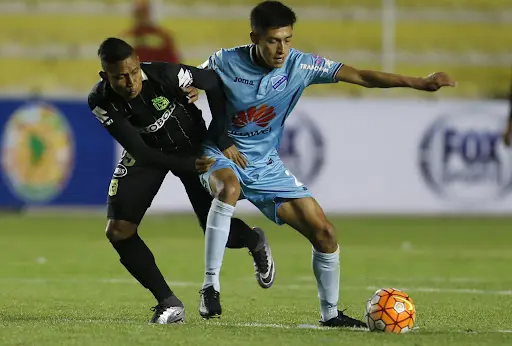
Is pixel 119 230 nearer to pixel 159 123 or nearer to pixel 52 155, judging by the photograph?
pixel 159 123

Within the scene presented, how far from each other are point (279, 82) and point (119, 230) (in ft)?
4.35

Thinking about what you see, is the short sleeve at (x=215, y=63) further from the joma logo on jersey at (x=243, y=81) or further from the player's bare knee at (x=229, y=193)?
the player's bare knee at (x=229, y=193)

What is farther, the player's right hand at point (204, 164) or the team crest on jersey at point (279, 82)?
the team crest on jersey at point (279, 82)

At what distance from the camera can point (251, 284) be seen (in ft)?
31.0

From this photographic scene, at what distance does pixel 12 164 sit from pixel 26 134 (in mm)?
457

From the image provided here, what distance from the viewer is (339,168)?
53.5 feet

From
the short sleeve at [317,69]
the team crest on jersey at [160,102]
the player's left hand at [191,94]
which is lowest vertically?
the team crest on jersey at [160,102]

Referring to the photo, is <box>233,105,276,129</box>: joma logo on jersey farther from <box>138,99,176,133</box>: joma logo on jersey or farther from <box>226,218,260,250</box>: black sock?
<box>226,218,260,250</box>: black sock

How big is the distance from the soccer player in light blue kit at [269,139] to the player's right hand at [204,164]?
0.13 feet

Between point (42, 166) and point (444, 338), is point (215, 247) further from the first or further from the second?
point (42, 166)

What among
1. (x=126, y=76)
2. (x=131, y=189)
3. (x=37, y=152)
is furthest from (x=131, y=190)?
(x=37, y=152)

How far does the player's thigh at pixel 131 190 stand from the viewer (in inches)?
271

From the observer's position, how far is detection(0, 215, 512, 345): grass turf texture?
6238mm

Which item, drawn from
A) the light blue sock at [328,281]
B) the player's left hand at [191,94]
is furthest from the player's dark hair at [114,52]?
the light blue sock at [328,281]
